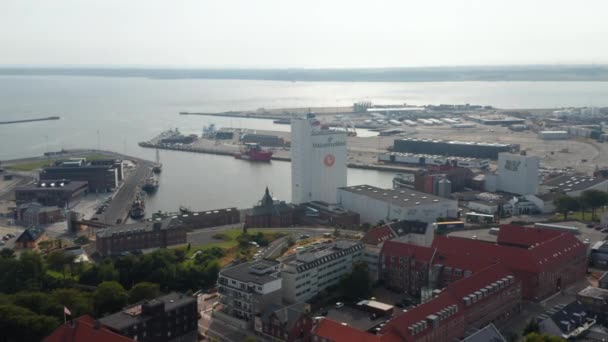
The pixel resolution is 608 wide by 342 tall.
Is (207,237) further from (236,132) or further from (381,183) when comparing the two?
(236,132)

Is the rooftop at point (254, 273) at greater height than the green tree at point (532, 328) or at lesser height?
greater

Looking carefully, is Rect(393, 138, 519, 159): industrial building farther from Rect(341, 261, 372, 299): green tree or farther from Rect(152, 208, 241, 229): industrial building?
Rect(341, 261, 372, 299): green tree

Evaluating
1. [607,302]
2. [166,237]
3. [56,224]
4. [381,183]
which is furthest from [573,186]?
[56,224]

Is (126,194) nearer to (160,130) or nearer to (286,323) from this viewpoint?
(286,323)

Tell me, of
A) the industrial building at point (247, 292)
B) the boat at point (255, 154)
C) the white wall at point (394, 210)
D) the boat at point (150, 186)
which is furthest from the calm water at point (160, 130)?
the industrial building at point (247, 292)

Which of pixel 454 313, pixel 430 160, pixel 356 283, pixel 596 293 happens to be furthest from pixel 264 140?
pixel 454 313

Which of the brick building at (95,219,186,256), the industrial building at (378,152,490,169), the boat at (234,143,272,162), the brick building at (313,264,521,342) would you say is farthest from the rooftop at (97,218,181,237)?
the boat at (234,143,272,162)

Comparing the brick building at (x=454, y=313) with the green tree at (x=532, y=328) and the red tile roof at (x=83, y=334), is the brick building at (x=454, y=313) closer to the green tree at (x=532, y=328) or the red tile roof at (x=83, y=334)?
the green tree at (x=532, y=328)
